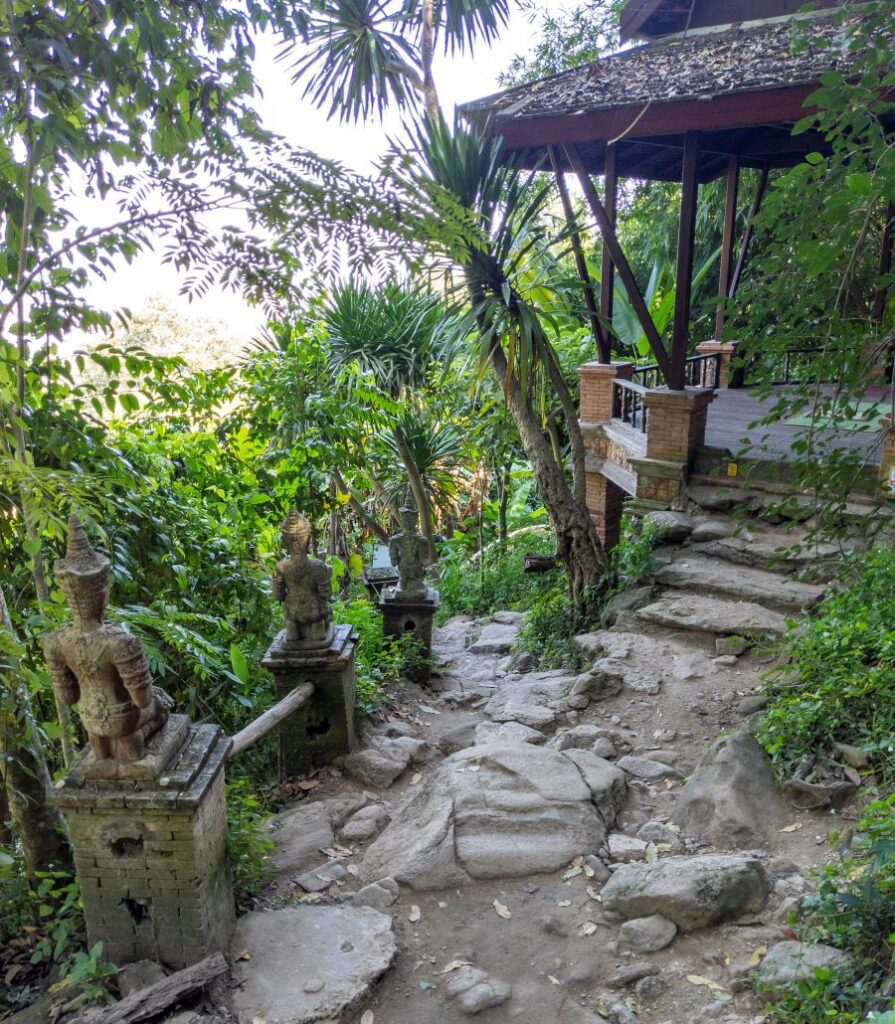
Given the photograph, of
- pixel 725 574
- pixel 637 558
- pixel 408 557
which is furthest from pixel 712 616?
pixel 408 557

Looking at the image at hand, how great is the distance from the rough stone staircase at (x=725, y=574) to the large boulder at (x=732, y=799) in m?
1.82

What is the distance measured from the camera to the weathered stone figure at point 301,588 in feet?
15.2

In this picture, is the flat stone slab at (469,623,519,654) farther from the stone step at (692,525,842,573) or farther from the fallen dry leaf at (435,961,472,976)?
the fallen dry leaf at (435,961,472,976)

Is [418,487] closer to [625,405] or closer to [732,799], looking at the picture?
[625,405]

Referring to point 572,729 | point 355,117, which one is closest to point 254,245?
point 572,729

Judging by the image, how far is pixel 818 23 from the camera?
7641 mm

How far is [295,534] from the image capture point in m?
4.64

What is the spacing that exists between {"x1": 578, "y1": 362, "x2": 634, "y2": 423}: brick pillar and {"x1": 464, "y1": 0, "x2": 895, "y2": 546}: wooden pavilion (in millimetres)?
13

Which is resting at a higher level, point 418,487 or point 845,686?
point 845,686

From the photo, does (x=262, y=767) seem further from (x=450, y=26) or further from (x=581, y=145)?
(x=450, y=26)

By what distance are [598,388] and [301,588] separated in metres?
5.54

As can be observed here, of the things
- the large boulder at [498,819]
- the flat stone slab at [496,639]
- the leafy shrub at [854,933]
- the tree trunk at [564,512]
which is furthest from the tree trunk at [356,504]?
the leafy shrub at [854,933]

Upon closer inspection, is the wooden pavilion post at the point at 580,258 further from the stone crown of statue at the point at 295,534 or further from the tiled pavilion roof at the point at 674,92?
the stone crown of statue at the point at 295,534

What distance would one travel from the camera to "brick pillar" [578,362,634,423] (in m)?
9.12
